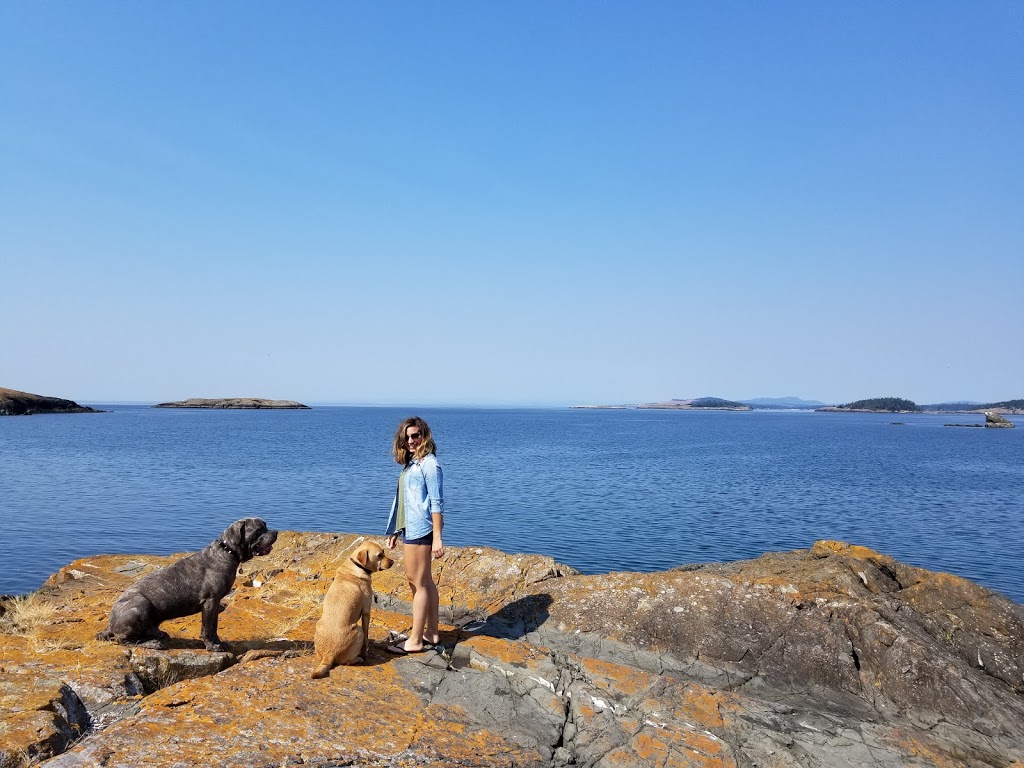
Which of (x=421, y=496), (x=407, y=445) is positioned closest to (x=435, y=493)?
Result: (x=421, y=496)

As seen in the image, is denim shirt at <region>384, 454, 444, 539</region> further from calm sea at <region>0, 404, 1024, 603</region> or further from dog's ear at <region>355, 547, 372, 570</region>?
calm sea at <region>0, 404, 1024, 603</region>

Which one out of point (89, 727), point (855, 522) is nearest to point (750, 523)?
point (855, 522)

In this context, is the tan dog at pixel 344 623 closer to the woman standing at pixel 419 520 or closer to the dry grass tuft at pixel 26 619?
the woman standing at pixel 419 520

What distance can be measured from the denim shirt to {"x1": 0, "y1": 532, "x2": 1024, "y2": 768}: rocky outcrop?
131cm

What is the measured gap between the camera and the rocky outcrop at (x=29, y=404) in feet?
440

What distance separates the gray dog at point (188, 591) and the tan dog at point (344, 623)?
1399 millimetres

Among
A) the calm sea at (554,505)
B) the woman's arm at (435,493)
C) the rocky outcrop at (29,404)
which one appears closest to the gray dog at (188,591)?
the woman's arm at (435,493)

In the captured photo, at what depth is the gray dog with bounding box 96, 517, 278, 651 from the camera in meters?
6.55

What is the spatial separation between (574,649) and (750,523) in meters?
22.8

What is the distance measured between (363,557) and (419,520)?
691 millimetres

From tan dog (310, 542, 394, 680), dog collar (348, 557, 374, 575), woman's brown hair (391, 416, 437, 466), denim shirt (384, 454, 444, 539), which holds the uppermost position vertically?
woman's brown hair (391, 416, 437, 466)

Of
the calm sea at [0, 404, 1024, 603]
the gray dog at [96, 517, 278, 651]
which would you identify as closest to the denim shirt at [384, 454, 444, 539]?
the gray dog at [96, 517, 278, 651]

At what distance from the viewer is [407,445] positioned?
22.7ft

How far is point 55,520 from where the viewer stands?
82.5ft
